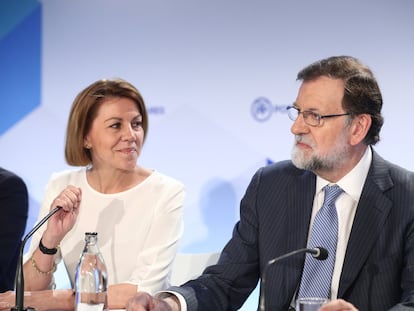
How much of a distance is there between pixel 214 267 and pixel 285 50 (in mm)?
1905

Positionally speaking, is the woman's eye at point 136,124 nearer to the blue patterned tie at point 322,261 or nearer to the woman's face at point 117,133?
the woman's face at point 117,133

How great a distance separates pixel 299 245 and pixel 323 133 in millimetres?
447

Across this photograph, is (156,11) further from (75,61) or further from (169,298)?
(169,298)

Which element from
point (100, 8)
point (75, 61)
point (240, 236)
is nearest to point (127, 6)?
point (100, 8)

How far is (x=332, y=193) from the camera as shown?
300 centimetres

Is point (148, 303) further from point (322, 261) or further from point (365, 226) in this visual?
point (365, 226)

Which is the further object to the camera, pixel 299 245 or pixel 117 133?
pixel 117 133

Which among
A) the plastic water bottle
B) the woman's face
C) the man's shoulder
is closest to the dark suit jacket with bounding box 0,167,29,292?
the man's shoulder

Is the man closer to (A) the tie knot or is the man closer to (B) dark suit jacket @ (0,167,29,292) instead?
(A) the tie knot

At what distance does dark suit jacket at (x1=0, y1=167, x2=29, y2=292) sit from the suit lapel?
1.59 m

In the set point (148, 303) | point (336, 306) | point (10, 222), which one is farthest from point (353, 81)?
point (10, 222)

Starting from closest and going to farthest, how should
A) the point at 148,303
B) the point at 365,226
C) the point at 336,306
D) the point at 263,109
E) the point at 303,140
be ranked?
the point at 336,306, the point at 148,303, the point at 365,226, the point at 303,140, the point at 263,109

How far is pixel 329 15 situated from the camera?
4473 millimetres

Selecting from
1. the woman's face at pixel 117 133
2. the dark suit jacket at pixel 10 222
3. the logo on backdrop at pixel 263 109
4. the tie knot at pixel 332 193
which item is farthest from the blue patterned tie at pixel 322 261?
the logo on backdrop at pixel 263 109
